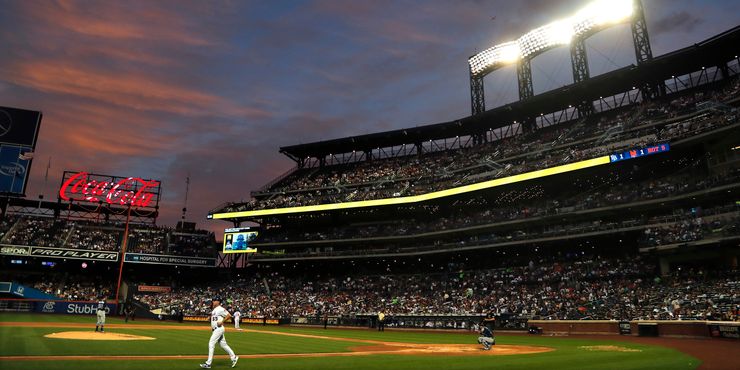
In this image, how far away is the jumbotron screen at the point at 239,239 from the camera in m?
65.7

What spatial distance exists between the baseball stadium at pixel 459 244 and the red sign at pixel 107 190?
33 cm

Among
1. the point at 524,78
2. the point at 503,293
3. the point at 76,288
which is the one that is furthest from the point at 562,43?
the point at 76,288

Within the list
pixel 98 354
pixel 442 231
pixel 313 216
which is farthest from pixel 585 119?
pixel 98 354

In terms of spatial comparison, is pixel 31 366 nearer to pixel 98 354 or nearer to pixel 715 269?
pixel 98 354

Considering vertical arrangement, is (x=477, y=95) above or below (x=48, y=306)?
above

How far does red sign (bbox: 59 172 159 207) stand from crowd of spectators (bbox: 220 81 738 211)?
40.4 feet

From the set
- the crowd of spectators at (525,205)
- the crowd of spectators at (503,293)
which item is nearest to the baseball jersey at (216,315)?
the crowd of spectators at (503,293)

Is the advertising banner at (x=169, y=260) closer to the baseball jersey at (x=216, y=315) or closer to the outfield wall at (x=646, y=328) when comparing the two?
the outfield wall at (x=646, y=328)

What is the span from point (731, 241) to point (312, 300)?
132 feet

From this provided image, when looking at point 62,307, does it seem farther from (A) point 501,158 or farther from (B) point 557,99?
(B) point 557,99

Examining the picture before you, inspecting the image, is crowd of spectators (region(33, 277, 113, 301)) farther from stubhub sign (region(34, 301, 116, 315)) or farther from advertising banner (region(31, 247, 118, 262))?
stubhub sign (region(34, 301, 116, 315))

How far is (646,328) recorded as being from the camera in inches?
1142

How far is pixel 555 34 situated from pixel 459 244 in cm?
2813

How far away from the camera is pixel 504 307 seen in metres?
40.2
